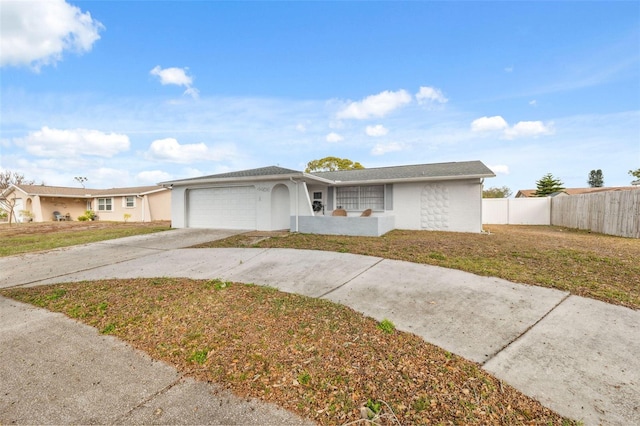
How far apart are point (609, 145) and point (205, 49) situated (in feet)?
68.5

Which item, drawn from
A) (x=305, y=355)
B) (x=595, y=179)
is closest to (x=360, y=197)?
(x=305, y=355)

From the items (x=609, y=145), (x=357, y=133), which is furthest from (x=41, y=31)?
(x=609, y=145)

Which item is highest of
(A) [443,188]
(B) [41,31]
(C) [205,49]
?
(C) [205,49]

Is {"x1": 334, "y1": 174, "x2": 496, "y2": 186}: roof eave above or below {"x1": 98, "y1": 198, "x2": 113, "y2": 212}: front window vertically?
above

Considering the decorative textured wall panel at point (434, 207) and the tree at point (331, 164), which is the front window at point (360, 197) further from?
the tree at point (331, 164)

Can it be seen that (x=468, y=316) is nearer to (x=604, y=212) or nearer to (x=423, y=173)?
(x=423, y=173)

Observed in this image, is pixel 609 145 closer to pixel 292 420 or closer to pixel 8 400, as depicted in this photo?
pixel 292 420

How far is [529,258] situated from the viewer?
277 inches

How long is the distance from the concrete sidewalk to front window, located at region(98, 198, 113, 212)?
68.7 feet

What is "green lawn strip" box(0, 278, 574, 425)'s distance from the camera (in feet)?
7.54

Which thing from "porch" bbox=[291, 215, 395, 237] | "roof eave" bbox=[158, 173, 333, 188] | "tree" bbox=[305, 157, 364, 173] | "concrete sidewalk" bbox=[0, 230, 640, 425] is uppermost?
"tree" bbox=[305, 157, 364, 173]

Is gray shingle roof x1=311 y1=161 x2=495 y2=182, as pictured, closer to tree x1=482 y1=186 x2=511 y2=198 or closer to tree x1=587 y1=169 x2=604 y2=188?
tree x1=482 y1=186 x2=511 y2=198

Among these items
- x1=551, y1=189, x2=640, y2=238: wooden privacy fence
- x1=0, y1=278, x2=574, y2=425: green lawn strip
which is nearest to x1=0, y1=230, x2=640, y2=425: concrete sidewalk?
x1=0, y1=278, x2=574, y2=425: green lawn strip

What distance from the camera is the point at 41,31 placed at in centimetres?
933
